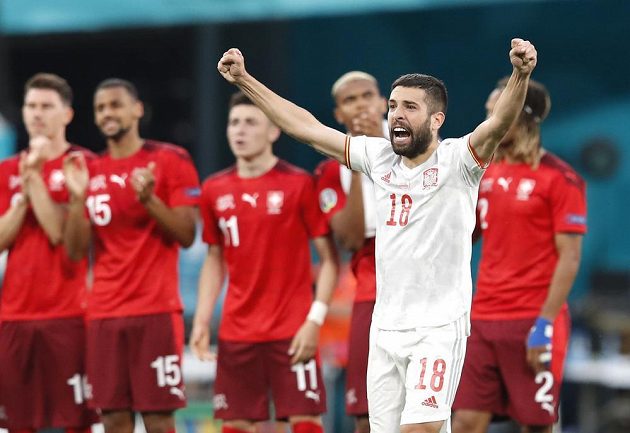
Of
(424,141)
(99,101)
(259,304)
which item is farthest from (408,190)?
(99,101)

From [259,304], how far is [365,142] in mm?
1795

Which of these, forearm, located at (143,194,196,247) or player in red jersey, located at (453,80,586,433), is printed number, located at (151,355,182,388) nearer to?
forearm, located at (143,194,196,247)

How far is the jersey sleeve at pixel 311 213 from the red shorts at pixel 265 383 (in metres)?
0.66

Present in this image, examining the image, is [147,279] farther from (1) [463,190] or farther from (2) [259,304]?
(1) [463,190]

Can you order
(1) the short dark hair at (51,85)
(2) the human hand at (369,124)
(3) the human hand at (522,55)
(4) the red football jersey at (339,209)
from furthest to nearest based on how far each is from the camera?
(1) the short dark hair at (51,85) < (4) the red football jersey at (339,209) < (2) the human hand at (369,124) < (3) the human hand at (522,55)

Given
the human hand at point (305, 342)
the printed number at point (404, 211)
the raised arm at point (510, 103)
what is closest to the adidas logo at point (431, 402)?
the printed number at point (404, 211)

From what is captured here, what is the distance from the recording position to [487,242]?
9.12 m

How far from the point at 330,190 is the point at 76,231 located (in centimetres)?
151

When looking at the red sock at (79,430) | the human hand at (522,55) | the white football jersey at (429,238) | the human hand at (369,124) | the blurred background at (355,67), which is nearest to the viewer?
the human hand at (522,55)

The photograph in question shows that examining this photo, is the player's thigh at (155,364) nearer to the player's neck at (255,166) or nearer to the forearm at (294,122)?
the player's neck at (255,166)

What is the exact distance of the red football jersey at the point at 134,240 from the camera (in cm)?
931

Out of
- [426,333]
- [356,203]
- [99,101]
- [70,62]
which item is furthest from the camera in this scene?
[70,62]

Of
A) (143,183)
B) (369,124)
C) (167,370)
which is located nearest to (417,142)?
(369,124)

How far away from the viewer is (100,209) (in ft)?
30.9
